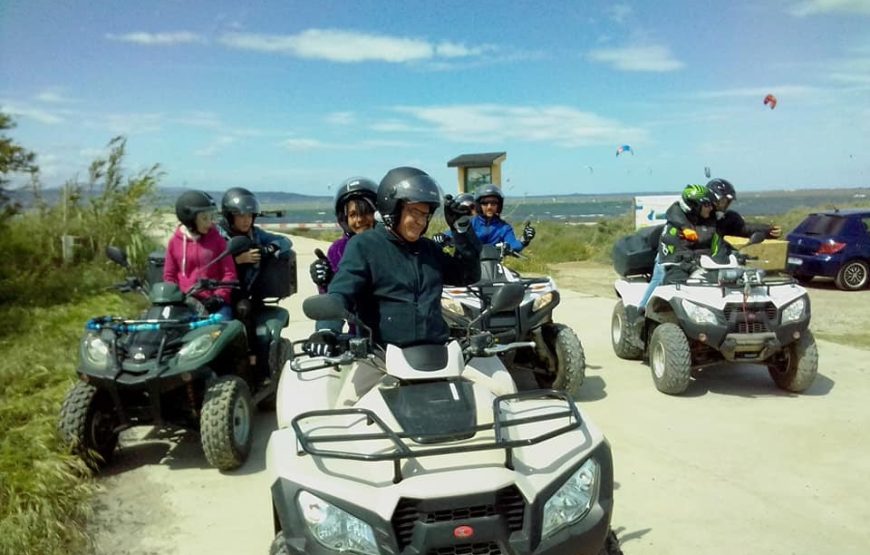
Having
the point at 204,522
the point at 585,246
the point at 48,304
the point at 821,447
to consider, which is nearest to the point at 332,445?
the point at 204,522

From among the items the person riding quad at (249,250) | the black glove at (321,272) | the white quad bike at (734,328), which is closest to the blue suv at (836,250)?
the white quad bike at (734,328)

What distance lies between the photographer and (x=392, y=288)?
3.32 metres

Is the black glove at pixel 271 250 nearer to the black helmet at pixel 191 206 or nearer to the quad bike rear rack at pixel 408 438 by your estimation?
the black helmet at pixel 191 206

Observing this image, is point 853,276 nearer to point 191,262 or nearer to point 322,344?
point 191,262

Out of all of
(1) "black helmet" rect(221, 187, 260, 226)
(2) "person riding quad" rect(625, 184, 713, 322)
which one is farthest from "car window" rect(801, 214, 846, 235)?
(1) "black helmet" rect(221, 187, 260, 226)

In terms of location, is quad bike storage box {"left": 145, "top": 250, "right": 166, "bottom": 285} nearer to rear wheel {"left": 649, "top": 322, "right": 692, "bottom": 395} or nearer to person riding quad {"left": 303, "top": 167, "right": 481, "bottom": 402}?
person riding quad {"left": 303, "top": 167, "right": 481, "bottom": 402}

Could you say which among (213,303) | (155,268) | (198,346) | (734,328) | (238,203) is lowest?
(734,328)

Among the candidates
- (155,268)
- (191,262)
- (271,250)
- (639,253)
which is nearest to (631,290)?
(639,253)

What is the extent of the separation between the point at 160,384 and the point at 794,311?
5077 millimetres

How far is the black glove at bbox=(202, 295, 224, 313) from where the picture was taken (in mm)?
5652

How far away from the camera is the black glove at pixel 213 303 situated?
5.65 meters

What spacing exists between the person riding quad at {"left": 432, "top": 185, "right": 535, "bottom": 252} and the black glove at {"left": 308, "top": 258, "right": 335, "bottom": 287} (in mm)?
2087

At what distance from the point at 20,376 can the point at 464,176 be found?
1246 cm

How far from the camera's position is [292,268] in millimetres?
6512
